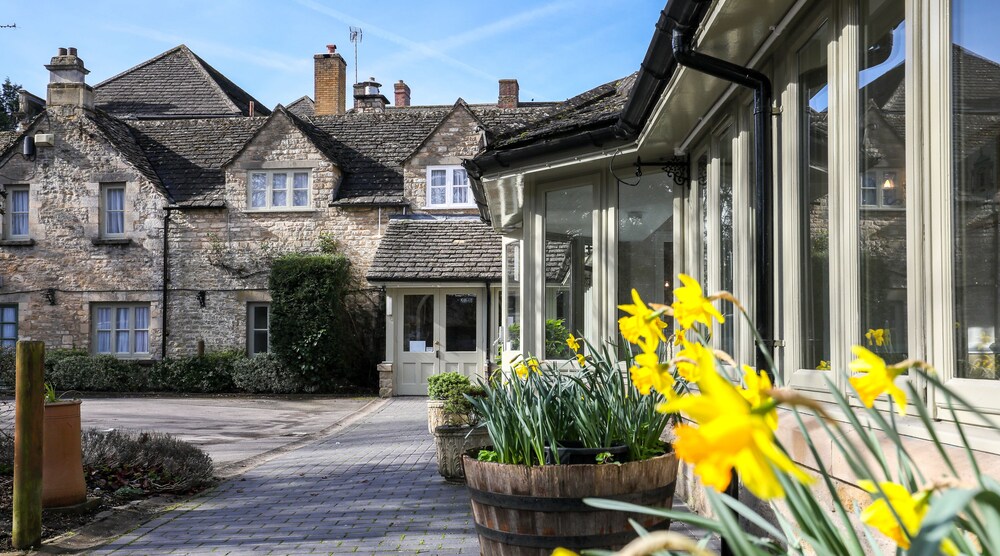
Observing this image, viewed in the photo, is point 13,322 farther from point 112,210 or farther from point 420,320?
point 420,320

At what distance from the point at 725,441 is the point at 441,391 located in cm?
809

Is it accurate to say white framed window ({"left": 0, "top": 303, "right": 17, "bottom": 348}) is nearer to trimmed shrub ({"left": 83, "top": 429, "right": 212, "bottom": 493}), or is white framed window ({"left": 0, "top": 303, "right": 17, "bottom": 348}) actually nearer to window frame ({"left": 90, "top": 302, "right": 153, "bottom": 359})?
window frame ({"left": 90, "top": 302, "right": 153, "bottom": 359})

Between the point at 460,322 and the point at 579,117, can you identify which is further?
the point at 460,322

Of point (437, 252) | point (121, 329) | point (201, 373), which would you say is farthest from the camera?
point (121, 329)

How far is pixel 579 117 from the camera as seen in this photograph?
23.8 feet

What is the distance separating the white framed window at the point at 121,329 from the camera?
865 inches

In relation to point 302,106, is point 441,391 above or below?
below

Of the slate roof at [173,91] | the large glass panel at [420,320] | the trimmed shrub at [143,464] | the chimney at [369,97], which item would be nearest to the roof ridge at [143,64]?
the slate roof at [173,91]

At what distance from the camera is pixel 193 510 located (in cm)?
656

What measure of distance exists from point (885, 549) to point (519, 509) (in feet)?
4.13

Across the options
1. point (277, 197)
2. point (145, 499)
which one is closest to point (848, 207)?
point (145, 499)

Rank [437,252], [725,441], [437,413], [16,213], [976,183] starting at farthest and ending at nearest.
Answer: [16,213] < [437,252] < [437,413] < [976,183] < [725,441]

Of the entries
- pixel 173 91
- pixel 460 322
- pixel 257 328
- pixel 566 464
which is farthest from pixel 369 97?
pixel 566 464

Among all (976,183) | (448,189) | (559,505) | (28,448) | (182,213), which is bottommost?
(28,448)
